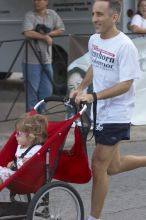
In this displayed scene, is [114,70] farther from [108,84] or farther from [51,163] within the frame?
[51,163]

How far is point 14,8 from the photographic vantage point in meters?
13.4

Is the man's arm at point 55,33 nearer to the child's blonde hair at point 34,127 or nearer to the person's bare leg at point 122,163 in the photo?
the person's bare leg at point 122,163

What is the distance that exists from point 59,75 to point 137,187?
20.1ft

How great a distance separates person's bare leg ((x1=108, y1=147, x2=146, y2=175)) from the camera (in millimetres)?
5523

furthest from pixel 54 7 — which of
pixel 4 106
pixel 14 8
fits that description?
pixel 4 106

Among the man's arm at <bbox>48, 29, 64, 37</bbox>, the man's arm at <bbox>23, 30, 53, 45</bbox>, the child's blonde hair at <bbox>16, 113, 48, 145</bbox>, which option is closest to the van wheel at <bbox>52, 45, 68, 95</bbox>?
the man's arm at <bbox>48, 29, 64, 37</bbox>

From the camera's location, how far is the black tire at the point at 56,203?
4743 mm

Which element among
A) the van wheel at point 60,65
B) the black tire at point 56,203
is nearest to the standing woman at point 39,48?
the van wheel at point 60,65

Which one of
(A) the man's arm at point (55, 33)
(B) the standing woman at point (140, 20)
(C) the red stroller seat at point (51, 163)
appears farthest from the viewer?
(B) the standing woman at point (140, 20)

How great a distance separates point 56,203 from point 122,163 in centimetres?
77

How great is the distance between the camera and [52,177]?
4977 mm

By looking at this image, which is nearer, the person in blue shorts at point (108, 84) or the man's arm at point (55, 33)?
the person in blue shorts at point (108, 84)

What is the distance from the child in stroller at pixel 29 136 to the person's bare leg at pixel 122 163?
763 mm

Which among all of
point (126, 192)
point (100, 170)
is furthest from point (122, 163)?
point (126, 192)
